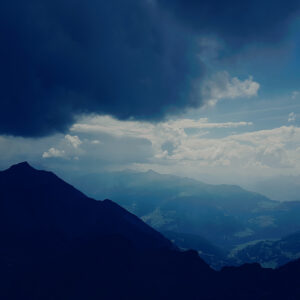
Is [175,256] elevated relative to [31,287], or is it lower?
elevated

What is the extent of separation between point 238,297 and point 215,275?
24423 millimetres

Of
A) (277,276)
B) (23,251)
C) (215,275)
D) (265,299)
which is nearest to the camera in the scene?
(265,299)

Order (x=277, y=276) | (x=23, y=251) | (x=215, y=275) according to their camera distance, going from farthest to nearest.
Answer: (x=23, y=251), (x=215, y=275), (x=277, y=276)

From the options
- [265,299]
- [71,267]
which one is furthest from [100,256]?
[265,299]

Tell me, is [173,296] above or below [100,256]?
below

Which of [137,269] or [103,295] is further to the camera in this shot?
[137,269]

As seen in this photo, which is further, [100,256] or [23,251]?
[23,251]

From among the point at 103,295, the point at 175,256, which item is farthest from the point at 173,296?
the point at 103,295

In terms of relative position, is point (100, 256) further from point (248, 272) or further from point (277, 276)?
point (277, 276)

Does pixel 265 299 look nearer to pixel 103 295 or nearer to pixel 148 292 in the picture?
pixel 148 292

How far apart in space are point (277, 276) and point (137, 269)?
284 feet

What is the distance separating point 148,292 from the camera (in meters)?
156

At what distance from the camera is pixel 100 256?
17562 centimetres

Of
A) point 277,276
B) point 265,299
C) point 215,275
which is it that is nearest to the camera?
point 265,299
